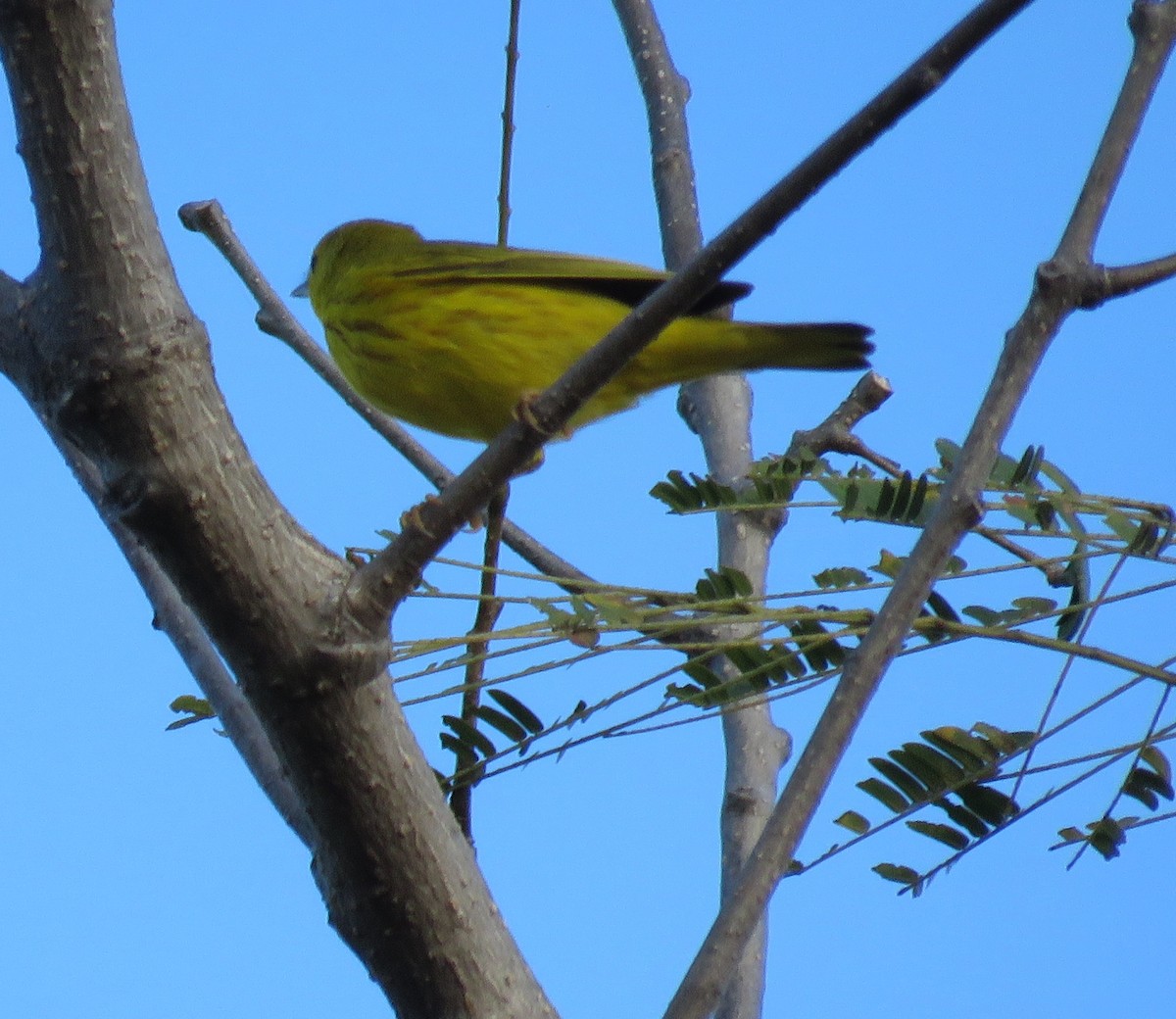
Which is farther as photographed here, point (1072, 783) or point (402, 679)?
point (402, 679)

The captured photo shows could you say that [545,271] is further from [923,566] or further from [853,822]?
[923,566]

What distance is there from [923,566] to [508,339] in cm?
205

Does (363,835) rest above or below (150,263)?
below

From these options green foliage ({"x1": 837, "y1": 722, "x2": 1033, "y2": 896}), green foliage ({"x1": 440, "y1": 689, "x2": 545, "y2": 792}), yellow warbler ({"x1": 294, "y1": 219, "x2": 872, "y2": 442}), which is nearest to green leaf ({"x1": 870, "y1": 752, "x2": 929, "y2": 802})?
green foliage ({"x1": 837, "y1": 722, "x2": 1033, "y2": 896})

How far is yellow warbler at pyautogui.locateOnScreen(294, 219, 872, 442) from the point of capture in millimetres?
3271

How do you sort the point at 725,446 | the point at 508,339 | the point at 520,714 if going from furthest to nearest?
the point at 725,446, the point at 508,339, the point at 520,714

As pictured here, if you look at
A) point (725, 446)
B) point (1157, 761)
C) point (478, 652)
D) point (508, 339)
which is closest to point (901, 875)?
point (1157, 761)

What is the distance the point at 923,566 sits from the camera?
145 centimetres

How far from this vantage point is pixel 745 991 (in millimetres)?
2871

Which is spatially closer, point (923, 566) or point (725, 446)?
point (923, 566)

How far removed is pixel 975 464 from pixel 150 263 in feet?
2.91

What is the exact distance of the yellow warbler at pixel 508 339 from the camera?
10.7 ft

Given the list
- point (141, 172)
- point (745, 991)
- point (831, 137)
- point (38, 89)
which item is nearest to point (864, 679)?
point (831, 137)

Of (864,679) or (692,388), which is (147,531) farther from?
(692,388)
